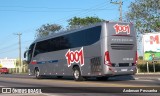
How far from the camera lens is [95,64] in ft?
80.2

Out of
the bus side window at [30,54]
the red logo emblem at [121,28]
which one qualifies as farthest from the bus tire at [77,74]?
the bus side window at [30,54]

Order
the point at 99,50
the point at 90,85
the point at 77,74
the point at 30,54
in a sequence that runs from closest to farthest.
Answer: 1. the point at 90,85
2. the point at 99,50
3. the point at 77,74
4. the point at 30,54

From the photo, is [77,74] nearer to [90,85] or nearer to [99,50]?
[99,50]

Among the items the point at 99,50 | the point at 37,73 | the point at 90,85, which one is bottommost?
the point at 90,85

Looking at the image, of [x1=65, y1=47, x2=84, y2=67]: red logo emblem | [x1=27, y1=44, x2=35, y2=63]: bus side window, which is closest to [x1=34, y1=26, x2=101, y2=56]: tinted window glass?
[x1=65, y1=47, x2=84, y2=67]: red logo emblem

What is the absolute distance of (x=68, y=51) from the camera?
90.2 ft

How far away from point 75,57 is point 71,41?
1213 millimetres

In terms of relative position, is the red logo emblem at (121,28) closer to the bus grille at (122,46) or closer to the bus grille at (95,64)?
the bus grille at (122,46)

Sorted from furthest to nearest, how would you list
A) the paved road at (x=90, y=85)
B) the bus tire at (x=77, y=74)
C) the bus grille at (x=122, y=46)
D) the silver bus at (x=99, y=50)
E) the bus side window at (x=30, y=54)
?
1. the bus side window at (x=30, y=54)
2. the bus tire at (x=77, y=74)
3. the bus grille at (x=122, y=46)
4. the silver bus at (x=99, y=50)
5. the paved road at (x=90, y=85)

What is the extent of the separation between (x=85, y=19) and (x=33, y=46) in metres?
50.5

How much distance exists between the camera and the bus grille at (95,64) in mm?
24109

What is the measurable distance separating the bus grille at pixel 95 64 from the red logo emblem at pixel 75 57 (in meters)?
1.27

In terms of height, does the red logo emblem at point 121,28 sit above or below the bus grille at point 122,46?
above

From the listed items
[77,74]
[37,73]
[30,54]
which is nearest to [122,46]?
[77,74]
